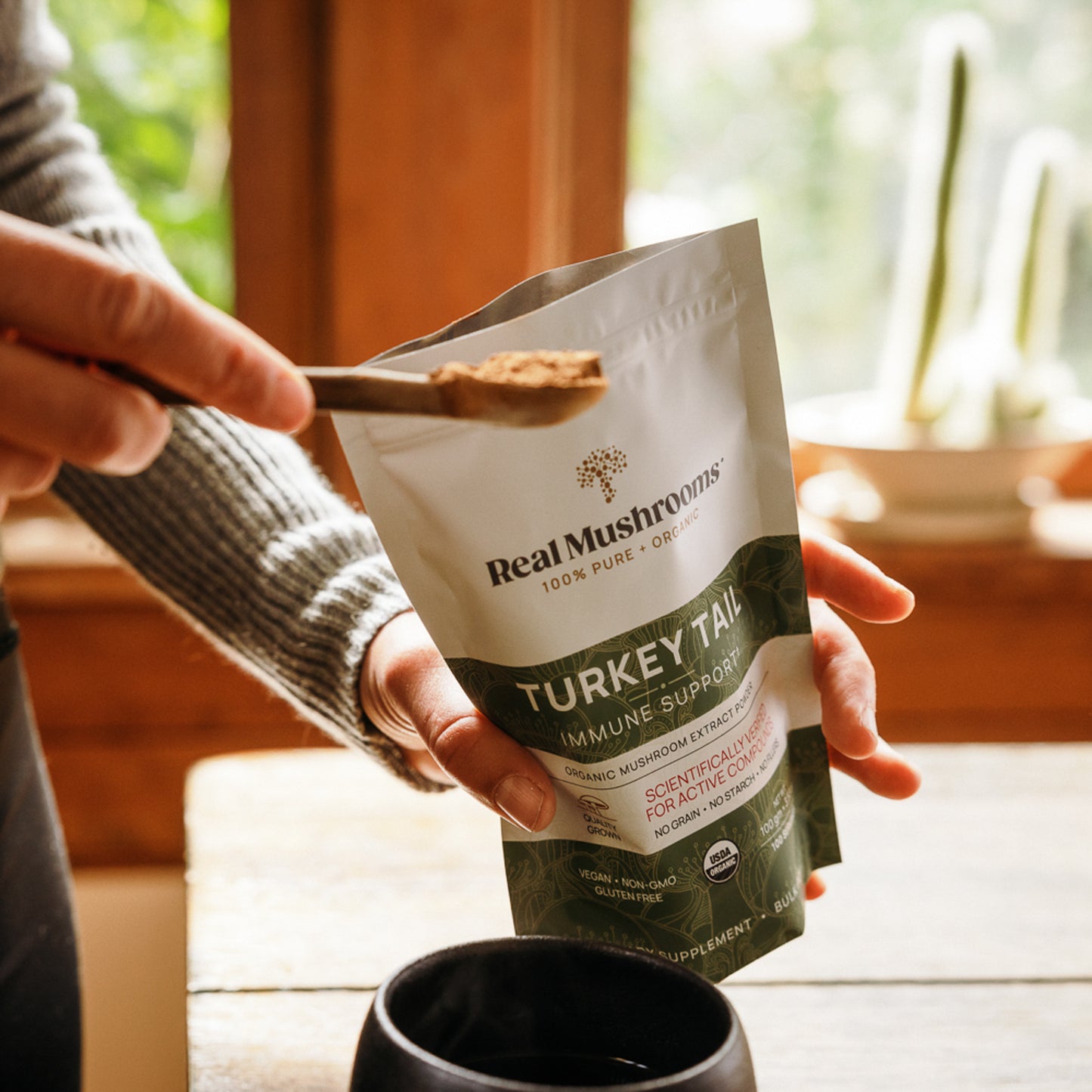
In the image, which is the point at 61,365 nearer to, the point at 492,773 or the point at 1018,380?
the point at 492,773

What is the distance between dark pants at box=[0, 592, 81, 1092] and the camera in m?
0.68

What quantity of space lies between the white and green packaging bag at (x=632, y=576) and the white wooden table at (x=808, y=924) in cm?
10

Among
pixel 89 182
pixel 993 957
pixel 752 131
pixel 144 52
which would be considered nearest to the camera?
pixel 993 957

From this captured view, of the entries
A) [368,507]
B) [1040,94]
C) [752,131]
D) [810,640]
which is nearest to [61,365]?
[368,507]

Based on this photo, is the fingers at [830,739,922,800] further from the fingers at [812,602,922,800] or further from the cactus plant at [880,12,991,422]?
the cactus plant at [880,12,991,422]

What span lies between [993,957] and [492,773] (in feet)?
1.06

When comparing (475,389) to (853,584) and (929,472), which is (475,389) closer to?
(853,584)

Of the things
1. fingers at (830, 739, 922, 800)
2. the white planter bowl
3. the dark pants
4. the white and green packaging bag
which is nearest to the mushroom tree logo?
the white and green packaging bag

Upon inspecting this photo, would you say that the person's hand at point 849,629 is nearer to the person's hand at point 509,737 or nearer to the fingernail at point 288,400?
the person's hand at point 509,737

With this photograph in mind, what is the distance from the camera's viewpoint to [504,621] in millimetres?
448

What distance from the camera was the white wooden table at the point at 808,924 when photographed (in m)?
0.54

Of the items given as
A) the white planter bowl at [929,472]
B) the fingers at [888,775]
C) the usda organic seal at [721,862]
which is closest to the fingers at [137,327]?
the usda organic seal at [721,862]

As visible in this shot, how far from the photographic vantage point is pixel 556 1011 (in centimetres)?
40

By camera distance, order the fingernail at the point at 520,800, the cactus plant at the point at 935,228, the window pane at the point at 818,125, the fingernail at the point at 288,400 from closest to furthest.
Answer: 1. the fingernail at the point at 288,400
2. the fingernail at the point at 520,800
3. the cactus plant at the point at 935,228
4. the window pane at the point at 818,125
